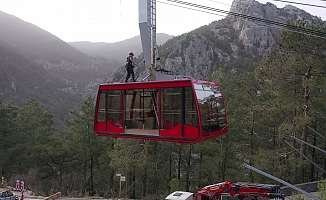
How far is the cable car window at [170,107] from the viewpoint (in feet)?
24.3

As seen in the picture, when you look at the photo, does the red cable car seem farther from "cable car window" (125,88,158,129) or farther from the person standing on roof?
the person standing on roof

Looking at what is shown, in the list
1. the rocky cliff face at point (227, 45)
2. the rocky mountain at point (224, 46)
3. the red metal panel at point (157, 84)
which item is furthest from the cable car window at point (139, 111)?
the rocky cliff face at point (227, 45)

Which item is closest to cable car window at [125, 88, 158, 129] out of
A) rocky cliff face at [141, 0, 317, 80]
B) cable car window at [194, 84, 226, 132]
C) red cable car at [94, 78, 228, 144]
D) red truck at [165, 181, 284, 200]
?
red cable car at [94, 78, 228, 144]

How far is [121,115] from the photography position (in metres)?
8.61

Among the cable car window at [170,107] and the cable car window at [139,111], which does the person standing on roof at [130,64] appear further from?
the cable car window at [170,107]

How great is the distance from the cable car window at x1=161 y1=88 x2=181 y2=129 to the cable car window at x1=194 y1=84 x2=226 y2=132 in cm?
61

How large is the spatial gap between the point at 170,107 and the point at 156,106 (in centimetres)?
55

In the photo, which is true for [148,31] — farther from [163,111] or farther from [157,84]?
[163,111]

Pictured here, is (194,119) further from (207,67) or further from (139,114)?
(207,67)

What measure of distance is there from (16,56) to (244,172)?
94138mm

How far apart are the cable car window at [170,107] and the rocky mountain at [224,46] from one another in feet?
180

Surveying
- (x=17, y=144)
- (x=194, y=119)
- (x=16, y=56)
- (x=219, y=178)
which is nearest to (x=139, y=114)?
(x=194, y=119)

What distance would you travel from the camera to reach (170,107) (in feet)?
25.0

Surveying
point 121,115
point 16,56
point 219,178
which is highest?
point 16,56
